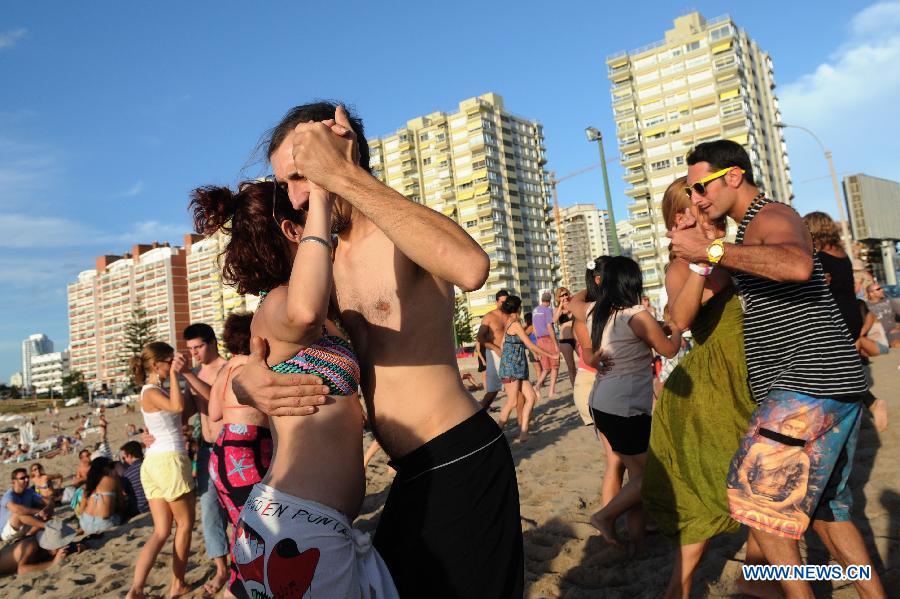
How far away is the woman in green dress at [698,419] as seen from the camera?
3.03m

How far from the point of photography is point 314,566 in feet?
5.00

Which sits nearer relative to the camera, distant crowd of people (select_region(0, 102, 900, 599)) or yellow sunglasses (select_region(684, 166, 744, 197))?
distant crowd of people (select_region(0, 102, 900, 599))

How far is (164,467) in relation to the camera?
16.7 ft

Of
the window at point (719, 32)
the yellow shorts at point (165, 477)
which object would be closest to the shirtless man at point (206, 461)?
the yellow shorts at point (165, 477)

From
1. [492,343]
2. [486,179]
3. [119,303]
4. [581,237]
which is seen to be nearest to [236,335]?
[492,343]

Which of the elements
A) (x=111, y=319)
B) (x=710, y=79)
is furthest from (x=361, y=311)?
(x=111, y=319)

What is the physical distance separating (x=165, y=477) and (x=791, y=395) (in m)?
4.59

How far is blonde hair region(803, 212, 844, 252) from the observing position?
5298mm

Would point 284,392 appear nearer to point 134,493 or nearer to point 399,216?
point 399,216

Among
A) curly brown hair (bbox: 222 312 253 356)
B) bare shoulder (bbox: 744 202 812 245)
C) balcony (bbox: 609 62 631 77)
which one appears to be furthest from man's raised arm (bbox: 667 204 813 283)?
balcony (bbox: 609 62 631 77)

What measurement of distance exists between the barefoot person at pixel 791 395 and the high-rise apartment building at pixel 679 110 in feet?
280

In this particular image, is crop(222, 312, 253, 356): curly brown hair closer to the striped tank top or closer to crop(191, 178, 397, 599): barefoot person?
crop(191, 178, 397, 599): barefoot person

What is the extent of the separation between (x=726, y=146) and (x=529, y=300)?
371ft

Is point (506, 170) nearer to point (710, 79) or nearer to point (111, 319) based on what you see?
point (710, 79)
